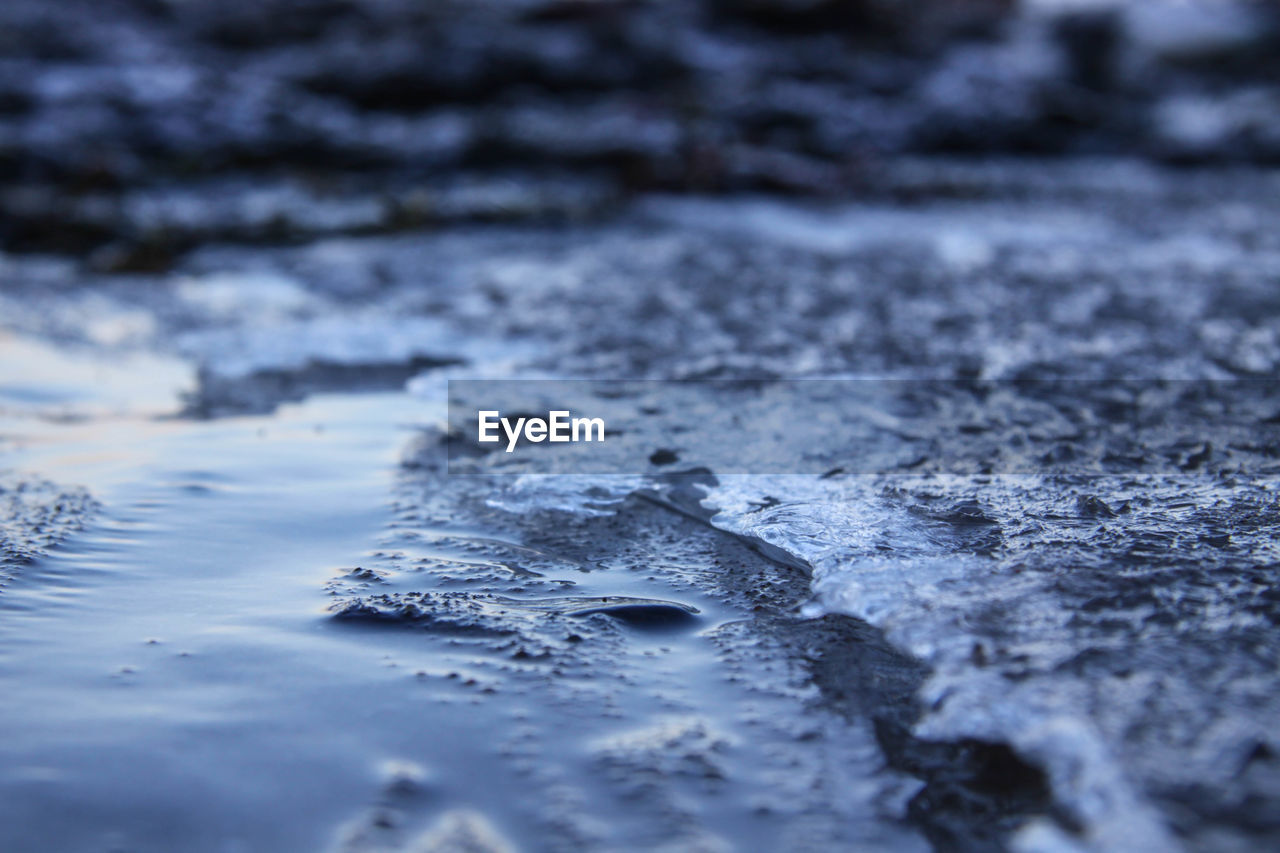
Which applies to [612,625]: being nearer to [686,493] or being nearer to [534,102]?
[686,493]

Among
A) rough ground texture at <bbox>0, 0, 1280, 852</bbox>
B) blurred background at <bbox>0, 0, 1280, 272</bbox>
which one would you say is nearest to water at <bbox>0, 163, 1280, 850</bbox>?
rough ground texture at <bbox>0, 0, 1280, 852</bbox>

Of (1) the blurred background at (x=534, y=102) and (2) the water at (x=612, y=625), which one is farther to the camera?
(1) the blurred background at (x=534, y=102)

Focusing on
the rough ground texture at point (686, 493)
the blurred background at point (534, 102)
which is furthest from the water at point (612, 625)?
the blurred background at point (534, 102)

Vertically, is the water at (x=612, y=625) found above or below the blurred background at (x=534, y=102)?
below

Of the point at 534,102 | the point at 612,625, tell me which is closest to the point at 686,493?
the point at 612,625

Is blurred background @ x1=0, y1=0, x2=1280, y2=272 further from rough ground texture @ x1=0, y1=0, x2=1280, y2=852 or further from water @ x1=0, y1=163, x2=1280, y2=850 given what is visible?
water @ x1=0, y1=163, x2=1280, y2=850

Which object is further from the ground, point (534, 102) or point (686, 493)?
point (534, 102)

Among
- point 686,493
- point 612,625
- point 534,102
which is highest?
point 534,102

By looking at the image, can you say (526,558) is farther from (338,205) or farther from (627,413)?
(338,205)

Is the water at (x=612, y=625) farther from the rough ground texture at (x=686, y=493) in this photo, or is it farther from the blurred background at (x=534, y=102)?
the blurred background at (x=534, y=102)
